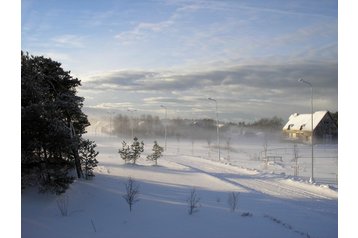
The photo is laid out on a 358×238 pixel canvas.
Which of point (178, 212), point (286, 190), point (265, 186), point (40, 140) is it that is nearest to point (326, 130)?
point (265, 186)

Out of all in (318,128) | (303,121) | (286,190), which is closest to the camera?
(286,190)

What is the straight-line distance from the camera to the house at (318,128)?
189ft

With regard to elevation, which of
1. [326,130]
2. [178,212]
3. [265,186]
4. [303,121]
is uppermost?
[303,121]

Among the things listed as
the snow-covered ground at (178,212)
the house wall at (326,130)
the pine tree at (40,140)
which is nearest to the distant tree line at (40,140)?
the pine tree at (40,140)

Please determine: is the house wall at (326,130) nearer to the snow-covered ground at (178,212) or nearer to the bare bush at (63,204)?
the snow-covered ground at (178,212)

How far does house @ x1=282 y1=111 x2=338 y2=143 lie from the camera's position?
57.5m

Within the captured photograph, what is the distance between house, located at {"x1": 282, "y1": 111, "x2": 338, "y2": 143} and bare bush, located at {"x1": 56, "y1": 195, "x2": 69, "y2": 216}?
50278 millimetres

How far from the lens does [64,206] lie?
12.8 metres

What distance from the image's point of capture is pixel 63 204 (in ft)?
43.2

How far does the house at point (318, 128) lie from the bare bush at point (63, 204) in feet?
165

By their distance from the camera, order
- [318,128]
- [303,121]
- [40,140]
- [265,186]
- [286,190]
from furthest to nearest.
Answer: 1. [303,121]
2. [318,128]
3. [265,186]
4. [286,190]
5. [40,140]

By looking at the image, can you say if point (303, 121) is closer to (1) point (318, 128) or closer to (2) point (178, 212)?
(1) point (318, 128)

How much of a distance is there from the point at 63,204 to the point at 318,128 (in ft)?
171
